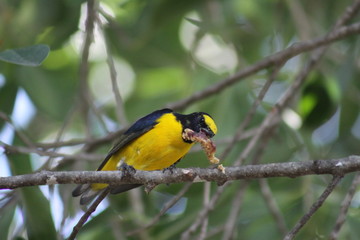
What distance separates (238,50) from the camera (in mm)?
6246

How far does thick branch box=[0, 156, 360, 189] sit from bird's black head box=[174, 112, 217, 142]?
1445 mm

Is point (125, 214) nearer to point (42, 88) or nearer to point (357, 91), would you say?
point (42, 88)

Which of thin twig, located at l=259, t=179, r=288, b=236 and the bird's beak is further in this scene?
the bird's beak

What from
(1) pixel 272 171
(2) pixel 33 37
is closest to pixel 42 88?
(2) pixel 33 37

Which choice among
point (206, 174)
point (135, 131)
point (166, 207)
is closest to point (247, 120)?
point (135, 131)

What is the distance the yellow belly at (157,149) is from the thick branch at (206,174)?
55.2 inches

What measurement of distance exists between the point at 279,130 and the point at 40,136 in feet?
10.1

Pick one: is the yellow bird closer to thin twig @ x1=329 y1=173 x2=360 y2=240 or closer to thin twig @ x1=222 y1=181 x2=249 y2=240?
thin twig @ x1=222 y1=181 x2=249 y2=240

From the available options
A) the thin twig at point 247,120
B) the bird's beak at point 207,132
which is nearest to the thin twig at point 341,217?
the thin twig at point 247,120

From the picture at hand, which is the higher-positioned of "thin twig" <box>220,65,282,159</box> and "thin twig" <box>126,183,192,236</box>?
"thin twig" <box>220,65,282,159</box>

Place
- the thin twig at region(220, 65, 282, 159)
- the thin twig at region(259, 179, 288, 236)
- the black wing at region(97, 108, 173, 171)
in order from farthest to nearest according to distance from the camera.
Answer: the black wing at region(97, 108, 173, 171)
the thin twig at region(259, 179, 288, 236)
the thin twig at region(220, 65, 282, 159)

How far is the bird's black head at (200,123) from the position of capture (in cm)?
492

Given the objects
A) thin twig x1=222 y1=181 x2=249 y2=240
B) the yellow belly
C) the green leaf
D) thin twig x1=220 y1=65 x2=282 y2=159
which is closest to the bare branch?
thin twig x1=220 y1=65 x2=282 y2=159

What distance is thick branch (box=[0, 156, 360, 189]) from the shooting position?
320cm
